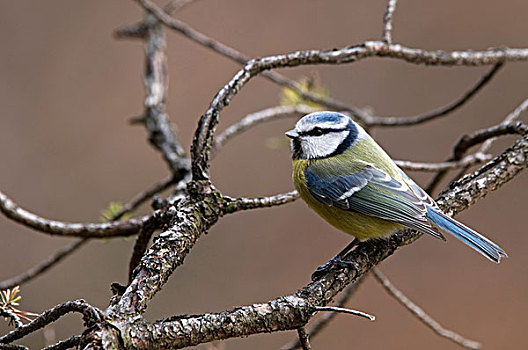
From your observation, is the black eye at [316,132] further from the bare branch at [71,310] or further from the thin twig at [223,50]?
the bare branch at [71,310]

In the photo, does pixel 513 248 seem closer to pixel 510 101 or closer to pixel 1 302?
pixel 510 101

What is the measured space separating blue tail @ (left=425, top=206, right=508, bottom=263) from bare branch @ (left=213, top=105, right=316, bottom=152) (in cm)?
56

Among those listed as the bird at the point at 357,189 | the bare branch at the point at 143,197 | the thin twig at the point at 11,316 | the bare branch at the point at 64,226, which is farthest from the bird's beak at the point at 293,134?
the thin twig at the point at 11,316

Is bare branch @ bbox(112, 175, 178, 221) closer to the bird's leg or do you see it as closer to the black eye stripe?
the black eye stripe

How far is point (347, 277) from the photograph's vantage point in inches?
36.1

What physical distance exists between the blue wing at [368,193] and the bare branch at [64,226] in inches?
15.4

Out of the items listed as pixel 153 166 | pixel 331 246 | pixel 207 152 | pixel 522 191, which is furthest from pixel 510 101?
pixel 207 152

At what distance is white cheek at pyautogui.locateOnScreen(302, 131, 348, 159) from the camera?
134 centimetres

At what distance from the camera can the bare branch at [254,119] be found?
148 centimetres

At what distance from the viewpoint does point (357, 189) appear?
1.24 meters

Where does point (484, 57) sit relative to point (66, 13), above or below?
below

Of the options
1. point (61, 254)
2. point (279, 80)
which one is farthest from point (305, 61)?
point (61, 254)

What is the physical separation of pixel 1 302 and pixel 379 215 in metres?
0.69

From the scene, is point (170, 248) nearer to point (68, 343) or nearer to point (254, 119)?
point (68, 343)
